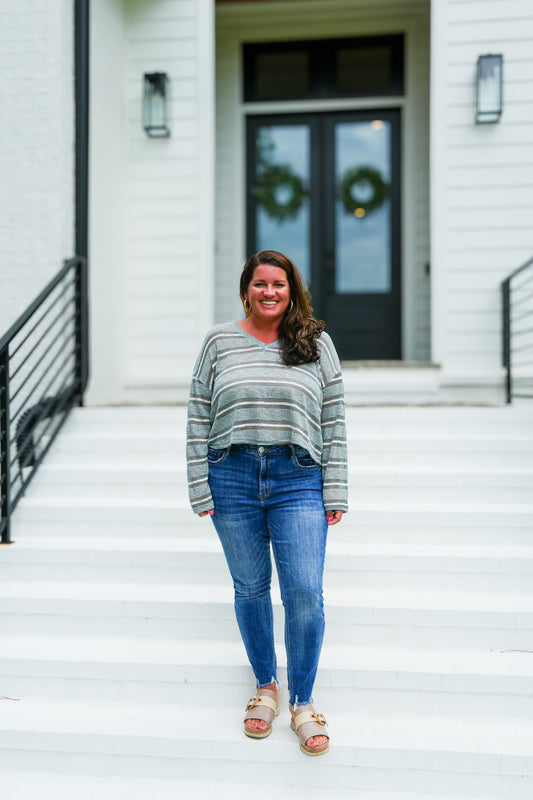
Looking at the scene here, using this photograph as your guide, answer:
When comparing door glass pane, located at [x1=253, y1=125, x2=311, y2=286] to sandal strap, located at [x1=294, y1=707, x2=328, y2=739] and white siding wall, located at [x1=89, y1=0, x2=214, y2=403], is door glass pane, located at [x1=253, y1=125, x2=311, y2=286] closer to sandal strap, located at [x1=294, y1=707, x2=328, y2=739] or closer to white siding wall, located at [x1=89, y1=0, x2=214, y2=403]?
white siding wall, located at [x1=89, y1=0, x2=214, y2=403]

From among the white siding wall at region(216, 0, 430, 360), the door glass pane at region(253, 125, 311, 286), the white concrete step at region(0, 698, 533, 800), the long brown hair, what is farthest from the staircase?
the door glass pane at region(253, 125, 311, 286)

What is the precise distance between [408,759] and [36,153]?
365 centimetres

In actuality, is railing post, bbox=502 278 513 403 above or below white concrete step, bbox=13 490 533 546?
above

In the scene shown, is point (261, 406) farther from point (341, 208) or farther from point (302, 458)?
point (341, 208)

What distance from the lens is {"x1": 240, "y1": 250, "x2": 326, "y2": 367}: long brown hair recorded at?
1.74m

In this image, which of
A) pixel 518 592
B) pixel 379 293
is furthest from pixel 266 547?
pixel 379 293

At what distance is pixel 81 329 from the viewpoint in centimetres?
374

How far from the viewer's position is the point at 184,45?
4586 mm

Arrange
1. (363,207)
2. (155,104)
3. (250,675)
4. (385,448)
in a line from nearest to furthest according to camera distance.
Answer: (250,675), (385,448), (155,104), (363,207)

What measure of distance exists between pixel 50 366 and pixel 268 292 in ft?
→ 5.76

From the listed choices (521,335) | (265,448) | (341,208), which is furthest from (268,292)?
(341,208)

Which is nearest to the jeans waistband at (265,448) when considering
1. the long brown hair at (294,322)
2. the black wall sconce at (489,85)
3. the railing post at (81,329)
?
the long brown hair at (294,322)

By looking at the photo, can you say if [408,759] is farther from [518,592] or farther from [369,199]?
[369,199]

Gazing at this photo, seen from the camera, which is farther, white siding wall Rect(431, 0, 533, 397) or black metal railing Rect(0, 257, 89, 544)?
white siding wall Rect(431, 0, 533, 397)
